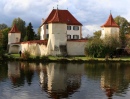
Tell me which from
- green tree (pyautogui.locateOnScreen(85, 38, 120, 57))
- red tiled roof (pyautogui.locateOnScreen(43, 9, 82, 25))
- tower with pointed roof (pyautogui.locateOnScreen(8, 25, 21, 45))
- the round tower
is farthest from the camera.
Result: tower with pointed roof (pyautogui.locateOnScreen(8, 25, 21, 45))

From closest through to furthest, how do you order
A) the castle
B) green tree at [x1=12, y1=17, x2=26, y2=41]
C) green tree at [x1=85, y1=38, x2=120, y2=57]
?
green tree at [x1=85, y1=38, x2=120, y2=57]
the castle
green tree at [x1=12, y1=17, x2=26, y2=41]

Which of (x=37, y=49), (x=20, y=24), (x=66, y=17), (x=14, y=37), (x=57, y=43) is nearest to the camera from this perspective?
(x=57, y=43)

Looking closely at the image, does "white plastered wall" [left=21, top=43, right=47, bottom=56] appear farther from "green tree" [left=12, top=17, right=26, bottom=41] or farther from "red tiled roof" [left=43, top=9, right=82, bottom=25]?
"green tree" [left=12, top=17, right=26, bottom=41]

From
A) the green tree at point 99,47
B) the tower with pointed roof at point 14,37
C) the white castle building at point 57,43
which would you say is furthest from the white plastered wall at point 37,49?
the tower with pointed roof at point 14,37

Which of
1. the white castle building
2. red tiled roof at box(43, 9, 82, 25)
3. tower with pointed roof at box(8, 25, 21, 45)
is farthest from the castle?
tower with pointed roof at box(8, 25, 21, 45)

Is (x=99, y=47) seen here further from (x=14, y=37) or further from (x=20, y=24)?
(x=20, y=24)

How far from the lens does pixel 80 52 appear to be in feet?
181

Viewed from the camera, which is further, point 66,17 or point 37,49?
point 66,17

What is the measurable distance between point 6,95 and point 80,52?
38886mm

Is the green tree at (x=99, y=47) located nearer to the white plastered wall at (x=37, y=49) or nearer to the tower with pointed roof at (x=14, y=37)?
the white plastered wall at (x=37, y=49)

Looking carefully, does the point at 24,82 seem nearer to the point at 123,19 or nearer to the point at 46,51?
the point at 46,51

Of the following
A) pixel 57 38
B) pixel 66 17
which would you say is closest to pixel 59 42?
pixel 57 38

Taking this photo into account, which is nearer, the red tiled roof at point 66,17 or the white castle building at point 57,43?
the white castle building at point 57,43

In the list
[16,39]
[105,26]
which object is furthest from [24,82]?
[16,39]
